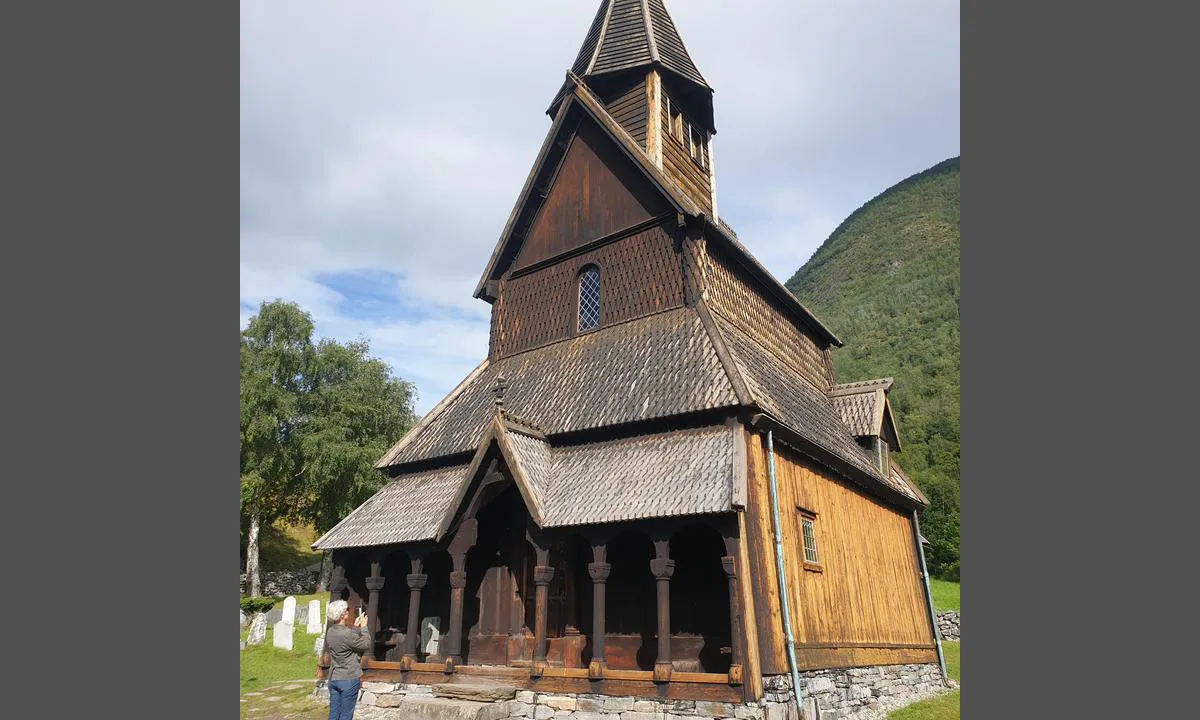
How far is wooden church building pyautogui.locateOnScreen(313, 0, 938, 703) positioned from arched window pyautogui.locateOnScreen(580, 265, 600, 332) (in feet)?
0.24

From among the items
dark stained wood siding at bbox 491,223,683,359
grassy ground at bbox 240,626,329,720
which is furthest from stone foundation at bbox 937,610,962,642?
grassy ground at bbox 240,626,329,720

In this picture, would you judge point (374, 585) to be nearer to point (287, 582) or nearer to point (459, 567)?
point (459, 567)

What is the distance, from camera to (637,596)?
13.8 meters

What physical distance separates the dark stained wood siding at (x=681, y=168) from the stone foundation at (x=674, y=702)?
40.2 feet

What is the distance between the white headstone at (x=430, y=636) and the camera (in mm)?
16328

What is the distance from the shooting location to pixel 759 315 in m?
19.0

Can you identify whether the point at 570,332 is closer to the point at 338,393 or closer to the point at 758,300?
the point at 758,300

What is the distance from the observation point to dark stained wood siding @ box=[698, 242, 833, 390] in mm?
16906

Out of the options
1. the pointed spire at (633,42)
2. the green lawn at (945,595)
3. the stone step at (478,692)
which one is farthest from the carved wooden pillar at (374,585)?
the green lawn at (945,595)

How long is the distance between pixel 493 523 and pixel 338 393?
27955 millimetres

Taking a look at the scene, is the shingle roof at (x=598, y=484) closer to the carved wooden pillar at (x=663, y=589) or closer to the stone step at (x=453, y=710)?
the carved wooden pillar at (x=663, y=589)

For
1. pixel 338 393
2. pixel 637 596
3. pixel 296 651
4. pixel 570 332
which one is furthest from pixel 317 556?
pixel 637 596

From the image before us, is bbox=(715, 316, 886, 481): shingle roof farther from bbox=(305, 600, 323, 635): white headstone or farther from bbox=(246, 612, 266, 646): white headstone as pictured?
bbox=(246, 612, 266, 646): white headstone

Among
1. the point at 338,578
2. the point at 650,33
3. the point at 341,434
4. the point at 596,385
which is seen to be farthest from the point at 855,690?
the point at 341,434
